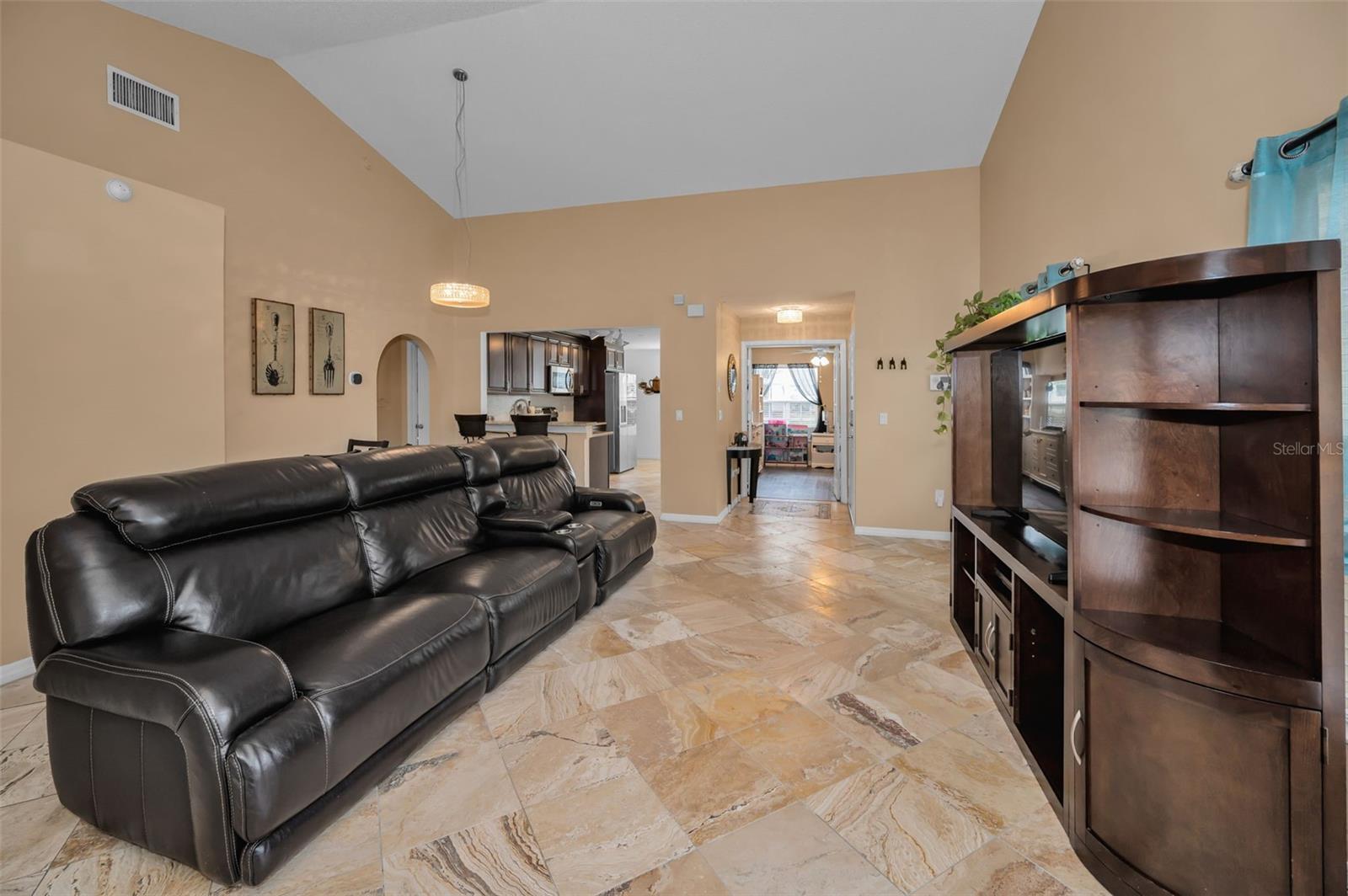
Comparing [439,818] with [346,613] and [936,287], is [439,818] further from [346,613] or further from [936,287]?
[936,287]

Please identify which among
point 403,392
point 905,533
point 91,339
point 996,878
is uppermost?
point 403,392

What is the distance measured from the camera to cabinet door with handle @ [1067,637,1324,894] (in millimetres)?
1168

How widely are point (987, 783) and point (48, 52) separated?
6.10 metres

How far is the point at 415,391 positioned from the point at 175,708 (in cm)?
653

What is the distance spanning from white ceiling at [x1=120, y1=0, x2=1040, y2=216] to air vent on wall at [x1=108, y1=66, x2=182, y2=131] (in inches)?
19.1

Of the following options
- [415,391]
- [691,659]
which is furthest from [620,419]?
[691,659]

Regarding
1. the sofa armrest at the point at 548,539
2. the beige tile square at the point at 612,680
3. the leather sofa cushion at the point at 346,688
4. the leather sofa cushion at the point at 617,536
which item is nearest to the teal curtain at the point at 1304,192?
the beige tile square at the point at 612,680

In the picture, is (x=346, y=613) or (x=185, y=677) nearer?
(x=185, y=677)

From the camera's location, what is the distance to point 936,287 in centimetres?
530

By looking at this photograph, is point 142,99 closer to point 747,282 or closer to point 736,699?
point 747,282

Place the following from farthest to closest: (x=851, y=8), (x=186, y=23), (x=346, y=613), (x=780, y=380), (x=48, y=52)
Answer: (x=780, y=380) → (x=186, y=23) → (x=851, y=8) → (x=48, y=52) → (x=346, y=613)

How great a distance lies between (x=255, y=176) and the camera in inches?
A: 177

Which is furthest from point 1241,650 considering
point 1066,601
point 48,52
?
point 48,52

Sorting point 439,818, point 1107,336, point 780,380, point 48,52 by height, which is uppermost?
point 48,52
